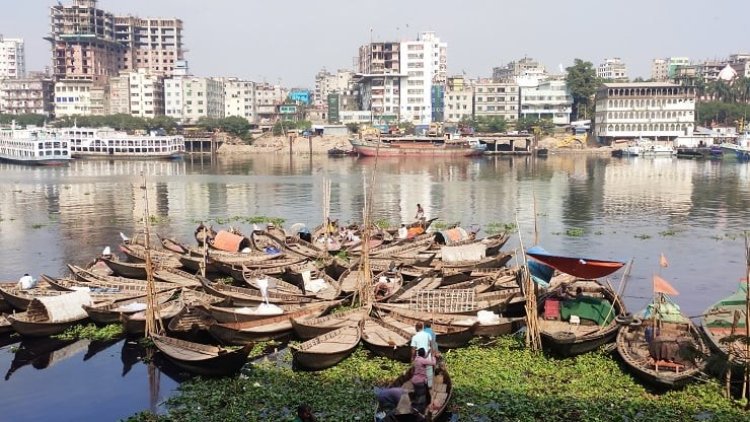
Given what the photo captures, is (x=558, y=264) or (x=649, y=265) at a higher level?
(x=558, y=264)

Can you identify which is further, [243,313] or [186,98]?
[186,98]

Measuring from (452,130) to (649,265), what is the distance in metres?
91.1

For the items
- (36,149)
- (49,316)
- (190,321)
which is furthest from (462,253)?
(36,149)

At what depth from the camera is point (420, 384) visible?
12586 mm

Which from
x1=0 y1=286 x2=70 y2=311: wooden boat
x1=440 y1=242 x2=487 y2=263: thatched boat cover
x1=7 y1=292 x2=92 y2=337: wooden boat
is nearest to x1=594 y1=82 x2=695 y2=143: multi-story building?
x1=440 y1=242 x2=487 y2=263: thatched boat cover

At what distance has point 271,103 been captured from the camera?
464 feet

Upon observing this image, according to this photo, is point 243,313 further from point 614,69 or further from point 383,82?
point 614,69

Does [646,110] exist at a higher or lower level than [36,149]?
higher

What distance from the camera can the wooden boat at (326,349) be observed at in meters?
15.4

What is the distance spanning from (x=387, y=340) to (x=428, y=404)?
3821 millimetres

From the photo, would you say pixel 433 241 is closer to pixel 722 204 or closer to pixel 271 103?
pixel 722 204

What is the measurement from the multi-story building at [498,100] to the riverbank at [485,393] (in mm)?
109256

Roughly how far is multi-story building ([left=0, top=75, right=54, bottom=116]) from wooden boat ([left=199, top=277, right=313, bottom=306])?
13234cm

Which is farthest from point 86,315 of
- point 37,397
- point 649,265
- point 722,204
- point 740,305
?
point 722,204
